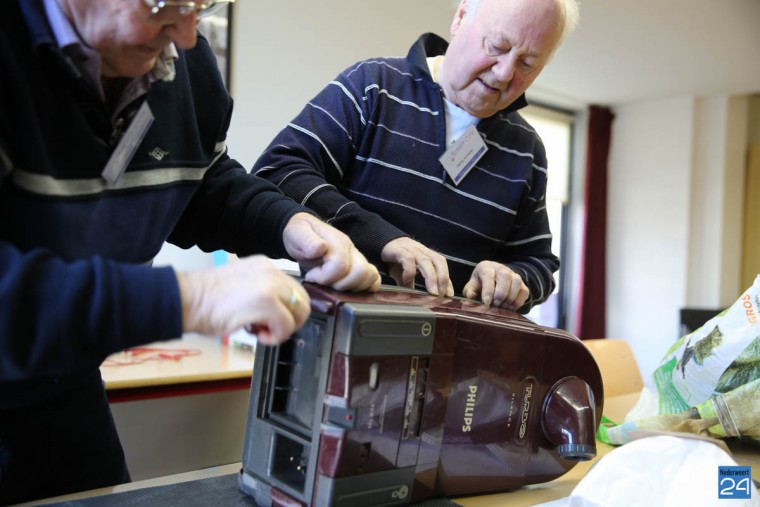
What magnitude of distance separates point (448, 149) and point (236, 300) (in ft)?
2.60

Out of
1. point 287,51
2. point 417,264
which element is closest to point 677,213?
point 287,51

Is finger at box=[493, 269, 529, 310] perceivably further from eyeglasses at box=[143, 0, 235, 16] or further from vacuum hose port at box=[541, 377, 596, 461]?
eyeglasses at box=[143, 0, 235, 16]

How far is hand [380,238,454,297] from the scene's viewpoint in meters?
1.07

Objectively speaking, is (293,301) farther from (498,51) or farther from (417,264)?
(498,51)

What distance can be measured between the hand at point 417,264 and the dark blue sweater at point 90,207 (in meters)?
0.20

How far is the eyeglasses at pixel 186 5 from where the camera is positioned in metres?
0.70

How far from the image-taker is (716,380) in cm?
124

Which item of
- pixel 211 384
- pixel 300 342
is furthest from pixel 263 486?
pixel 211 384

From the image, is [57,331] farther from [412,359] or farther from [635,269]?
[635,269]

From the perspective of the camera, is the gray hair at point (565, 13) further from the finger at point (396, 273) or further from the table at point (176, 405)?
the table at point (176, 405)

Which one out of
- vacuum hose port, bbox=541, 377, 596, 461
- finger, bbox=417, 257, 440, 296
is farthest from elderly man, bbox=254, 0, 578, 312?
Answer: vacuum hose port, bbox=541, 377, 596, 461

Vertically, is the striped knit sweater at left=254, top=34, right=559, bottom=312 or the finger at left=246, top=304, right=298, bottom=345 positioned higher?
the striped knit sweater at left=254, top=34, right=559, bottom=312

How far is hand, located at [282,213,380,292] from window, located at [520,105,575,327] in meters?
5.09

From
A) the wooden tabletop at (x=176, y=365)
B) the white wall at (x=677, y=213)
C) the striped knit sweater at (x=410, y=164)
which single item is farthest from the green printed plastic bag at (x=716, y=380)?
the white wall at (x=677, y=213)
